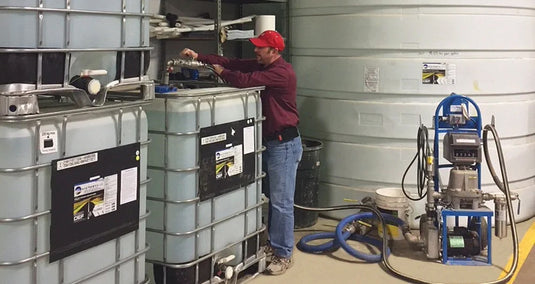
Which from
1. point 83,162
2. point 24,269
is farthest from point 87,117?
point 24,269

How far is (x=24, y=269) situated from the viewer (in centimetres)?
220

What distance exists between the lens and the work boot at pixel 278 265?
375 cm

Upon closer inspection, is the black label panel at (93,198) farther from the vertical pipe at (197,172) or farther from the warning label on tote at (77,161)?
the vertical pipe at (197,172)

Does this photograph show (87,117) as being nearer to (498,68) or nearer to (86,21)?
(86,21)

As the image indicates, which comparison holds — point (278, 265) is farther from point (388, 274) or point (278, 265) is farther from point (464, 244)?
point (464, 244)

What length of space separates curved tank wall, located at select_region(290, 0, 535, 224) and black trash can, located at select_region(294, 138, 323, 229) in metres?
0.30

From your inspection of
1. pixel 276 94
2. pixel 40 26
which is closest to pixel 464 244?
pixel 276 94

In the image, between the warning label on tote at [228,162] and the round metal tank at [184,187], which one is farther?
the warning label on tote at [228,162]

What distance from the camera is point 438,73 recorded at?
15.1ft

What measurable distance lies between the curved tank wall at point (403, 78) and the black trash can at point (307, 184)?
1.00 ft

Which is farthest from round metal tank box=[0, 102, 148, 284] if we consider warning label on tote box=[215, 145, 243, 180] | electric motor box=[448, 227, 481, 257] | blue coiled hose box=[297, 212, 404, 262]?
electric motor box=[448, 227, 481, 257]

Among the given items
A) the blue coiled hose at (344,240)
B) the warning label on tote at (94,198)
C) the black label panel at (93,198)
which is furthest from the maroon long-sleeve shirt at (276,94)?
the warning label on tote at (94,198)

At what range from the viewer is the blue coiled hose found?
4016 millimetres

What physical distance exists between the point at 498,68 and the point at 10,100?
3.80m
